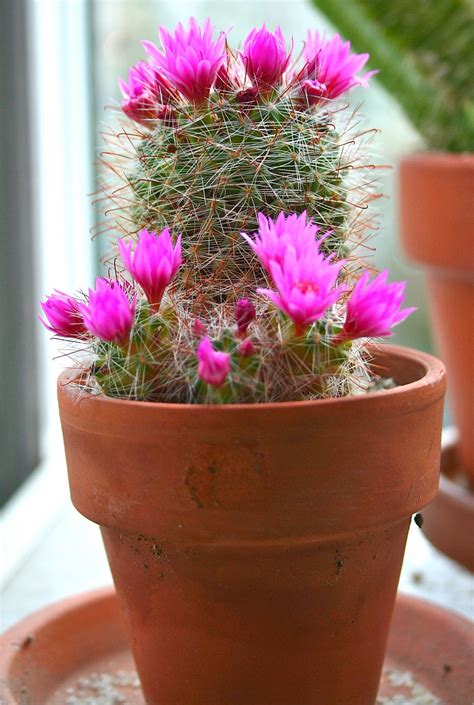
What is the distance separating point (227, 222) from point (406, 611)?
476 mm

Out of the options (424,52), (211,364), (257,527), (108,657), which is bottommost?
(108,657)

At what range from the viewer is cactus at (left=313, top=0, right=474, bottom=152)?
1.38 meters

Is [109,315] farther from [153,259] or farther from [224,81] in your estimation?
[224,81]

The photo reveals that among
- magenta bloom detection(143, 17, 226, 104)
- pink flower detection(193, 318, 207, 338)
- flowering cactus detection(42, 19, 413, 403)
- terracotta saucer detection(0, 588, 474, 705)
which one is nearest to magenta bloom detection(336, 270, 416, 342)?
flowering cactus detection(42, 19, 413, 403)

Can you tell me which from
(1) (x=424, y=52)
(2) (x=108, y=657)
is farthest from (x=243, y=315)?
(1) (x=424, y=52)

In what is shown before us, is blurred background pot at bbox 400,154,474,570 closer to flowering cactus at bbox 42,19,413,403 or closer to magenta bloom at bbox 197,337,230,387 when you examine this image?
flowering cactus at bbox 42,19,413,403

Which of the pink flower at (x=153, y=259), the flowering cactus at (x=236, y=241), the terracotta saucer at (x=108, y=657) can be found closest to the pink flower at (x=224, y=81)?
the flowering cactus at (x=236, y=241)

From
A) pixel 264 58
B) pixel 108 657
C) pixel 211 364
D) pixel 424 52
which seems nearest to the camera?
pixel 211 364

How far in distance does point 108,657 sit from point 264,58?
607 mm

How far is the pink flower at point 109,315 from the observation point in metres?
0.69

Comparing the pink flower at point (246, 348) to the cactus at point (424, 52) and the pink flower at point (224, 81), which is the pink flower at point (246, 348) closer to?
the pink flower at point (224, 81)

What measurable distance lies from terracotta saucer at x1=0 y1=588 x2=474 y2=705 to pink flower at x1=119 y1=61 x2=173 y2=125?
493 mm

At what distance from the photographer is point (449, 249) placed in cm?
126

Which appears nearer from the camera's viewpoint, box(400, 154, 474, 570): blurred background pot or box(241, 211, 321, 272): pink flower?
box(241, 211, 321, 272): pink flower
